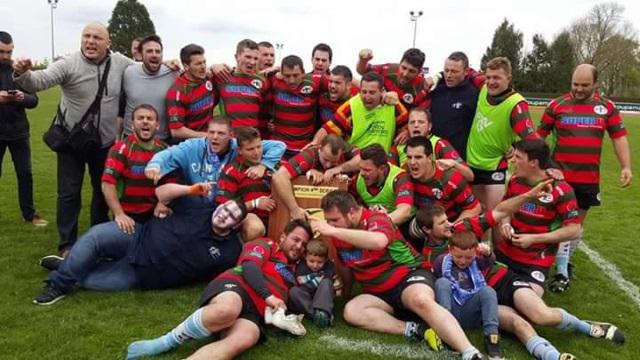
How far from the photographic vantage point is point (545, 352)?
3809 millimetres

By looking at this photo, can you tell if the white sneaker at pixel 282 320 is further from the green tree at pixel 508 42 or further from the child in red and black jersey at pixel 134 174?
the green tree at pixel 508 42

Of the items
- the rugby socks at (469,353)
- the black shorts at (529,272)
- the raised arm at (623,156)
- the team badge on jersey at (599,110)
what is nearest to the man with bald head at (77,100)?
the rugby socks at (469,353)

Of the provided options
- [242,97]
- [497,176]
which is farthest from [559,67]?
[242,97]

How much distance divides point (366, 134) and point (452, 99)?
3.80 ft

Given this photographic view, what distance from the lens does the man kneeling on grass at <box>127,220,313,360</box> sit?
12.0ft

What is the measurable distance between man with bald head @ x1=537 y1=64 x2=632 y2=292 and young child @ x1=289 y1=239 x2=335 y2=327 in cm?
247

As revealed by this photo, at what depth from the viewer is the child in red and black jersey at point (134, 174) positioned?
498cm

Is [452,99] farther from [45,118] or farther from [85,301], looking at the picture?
[45,118]

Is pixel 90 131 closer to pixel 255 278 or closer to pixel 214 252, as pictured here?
pixel 214 252

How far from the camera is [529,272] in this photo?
4.72m

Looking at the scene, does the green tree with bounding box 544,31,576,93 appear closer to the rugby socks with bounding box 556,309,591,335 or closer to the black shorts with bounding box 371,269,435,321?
the rugby socks with bounding box 556,309,591,335

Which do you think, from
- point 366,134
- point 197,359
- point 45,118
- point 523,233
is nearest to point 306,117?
point 366,134

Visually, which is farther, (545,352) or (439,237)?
(439,237)

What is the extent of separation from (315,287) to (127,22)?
5953 cm
